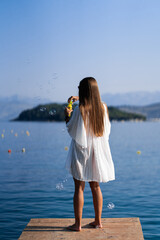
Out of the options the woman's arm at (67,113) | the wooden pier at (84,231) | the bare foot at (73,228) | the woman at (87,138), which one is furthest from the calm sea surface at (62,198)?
the woman's arm at (67,113)

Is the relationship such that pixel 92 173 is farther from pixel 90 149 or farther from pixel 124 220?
pixel 124 220

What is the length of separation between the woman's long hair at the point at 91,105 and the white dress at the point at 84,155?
84 millimetres

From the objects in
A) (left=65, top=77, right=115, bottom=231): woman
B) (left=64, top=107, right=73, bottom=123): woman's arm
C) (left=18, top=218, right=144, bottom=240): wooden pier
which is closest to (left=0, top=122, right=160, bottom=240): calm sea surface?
(left=18, top=218, right=144, bottom=240): wooden pier

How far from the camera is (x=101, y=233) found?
5613 millimetres

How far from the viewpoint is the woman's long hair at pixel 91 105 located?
5355 mm

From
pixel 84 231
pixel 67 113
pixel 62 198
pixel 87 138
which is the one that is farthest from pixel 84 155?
pixel 62 198

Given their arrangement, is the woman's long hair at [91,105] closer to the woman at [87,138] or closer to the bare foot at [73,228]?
the woman at [87,138]

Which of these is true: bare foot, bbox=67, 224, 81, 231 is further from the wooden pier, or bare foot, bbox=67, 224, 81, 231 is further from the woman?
the woman

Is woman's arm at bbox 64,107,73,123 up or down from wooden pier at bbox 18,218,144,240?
up

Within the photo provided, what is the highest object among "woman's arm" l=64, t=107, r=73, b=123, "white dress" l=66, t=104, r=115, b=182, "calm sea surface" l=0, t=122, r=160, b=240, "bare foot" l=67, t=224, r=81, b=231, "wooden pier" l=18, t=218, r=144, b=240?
"woman's arm" l=64, t=107, r=73, b=123

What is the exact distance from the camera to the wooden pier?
5.47 meters

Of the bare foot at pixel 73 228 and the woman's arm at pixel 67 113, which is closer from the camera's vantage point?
the woman's arm at pixel 67 113

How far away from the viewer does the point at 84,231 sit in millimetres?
5672

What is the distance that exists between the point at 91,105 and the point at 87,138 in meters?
0.44
